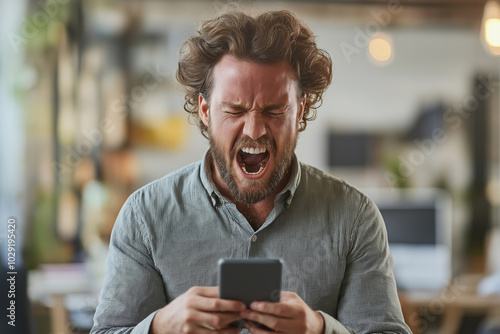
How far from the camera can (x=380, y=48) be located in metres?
3.47

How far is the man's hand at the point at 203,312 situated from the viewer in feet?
3.30

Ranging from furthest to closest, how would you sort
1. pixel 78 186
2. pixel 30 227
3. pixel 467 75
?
pixel 467 75, pixel 78 186, pixel 30 227

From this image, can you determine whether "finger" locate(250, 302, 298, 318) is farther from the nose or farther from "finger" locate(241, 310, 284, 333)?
the nose

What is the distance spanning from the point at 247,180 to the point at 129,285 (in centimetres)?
28

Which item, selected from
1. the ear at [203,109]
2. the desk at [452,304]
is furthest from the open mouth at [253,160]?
the desk at [452,304]

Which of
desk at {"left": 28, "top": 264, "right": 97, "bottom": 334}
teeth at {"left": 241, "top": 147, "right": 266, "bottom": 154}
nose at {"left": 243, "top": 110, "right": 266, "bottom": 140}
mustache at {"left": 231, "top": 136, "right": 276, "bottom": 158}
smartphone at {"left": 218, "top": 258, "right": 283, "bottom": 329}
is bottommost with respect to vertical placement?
desk at {"left": 28, "top": 264, "right": 97, "bottom": 334}

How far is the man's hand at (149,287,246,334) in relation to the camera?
3.30 feet

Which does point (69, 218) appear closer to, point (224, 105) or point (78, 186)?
point (78, 186)

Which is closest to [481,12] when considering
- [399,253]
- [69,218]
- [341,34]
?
[341,34]

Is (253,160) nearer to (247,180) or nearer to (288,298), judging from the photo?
(247,180)

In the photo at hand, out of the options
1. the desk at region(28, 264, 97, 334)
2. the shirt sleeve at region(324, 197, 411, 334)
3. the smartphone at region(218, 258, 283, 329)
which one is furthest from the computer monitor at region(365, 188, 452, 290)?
the smartphone at region(218, 258, 283, 329)

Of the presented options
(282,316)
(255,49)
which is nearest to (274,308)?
(282,316)

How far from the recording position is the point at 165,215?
121 cm

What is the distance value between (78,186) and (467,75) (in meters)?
2.20
